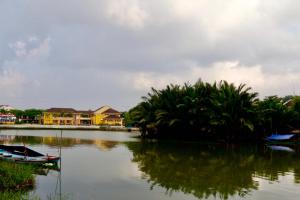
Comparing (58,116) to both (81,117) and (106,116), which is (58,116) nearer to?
(81,117)

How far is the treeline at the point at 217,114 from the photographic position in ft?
135

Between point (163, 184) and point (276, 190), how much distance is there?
15.6 ft

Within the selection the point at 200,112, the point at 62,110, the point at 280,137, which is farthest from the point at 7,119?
the point at 280,137

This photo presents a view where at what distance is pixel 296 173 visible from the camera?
21.2m

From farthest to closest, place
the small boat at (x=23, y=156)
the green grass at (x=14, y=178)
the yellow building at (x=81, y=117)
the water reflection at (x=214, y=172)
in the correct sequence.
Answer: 1. the yellow building at (x=81, y=117)
2. the small boat at (x=23, y=156)
3. the water reflection at (x=214, y=172)
4. the green grass at (x=14, y=178)

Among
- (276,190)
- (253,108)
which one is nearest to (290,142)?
(253,108)

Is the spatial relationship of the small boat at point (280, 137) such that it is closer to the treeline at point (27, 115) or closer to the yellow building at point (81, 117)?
the yellow building at point (81, 117)

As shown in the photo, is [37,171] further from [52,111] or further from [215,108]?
[52,111]

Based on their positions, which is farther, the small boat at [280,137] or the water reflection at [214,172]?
the small boat at [280,137]

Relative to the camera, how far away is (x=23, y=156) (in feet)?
67.6

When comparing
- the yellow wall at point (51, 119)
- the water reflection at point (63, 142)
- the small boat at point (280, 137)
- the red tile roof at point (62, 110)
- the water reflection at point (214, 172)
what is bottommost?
the water reflection at point (214, 172)

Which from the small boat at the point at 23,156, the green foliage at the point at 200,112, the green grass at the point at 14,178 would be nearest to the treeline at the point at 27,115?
the green foliage at the point at 200,112

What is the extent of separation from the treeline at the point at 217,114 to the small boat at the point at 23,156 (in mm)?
23664

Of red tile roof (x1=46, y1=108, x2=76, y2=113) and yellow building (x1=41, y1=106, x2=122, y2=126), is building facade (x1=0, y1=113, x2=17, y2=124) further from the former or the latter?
red tile roof (x1=46, y1=108, x2=76, y2=113)
